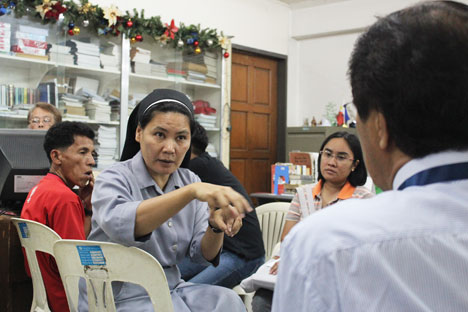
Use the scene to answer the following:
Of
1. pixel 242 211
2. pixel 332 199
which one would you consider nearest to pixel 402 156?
pixel 242 211

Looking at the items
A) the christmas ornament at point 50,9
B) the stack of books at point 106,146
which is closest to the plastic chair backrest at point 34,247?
the christmas ornament at point 50,9

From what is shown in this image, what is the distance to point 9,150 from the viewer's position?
228 cm

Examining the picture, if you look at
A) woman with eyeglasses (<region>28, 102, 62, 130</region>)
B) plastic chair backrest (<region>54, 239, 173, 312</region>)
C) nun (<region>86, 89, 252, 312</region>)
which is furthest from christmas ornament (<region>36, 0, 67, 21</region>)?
plastic chair backrest (<region>54, 239, 173, 312</region>)

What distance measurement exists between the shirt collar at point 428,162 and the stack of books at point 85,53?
4.34 m

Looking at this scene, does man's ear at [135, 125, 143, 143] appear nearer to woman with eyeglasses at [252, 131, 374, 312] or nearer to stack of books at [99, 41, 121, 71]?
woman with eyeglasses at [252, 131, 374, 312]

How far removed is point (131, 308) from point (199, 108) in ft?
14.5

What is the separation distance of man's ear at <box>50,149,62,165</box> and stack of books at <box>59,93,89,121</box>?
7.95ft

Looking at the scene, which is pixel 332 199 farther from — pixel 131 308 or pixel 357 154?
pixel 131 308

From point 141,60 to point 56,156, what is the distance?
10.3 feet

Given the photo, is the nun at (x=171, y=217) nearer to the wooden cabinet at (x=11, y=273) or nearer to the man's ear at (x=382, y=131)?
the wooden cabinet at (x=11, y=273)

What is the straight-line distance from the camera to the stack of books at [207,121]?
574 centimetres

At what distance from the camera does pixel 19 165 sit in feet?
7.40

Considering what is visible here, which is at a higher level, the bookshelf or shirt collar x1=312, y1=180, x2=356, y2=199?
the bookshelf

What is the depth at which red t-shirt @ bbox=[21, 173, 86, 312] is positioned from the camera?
1860 mm
